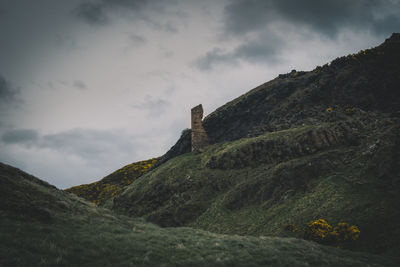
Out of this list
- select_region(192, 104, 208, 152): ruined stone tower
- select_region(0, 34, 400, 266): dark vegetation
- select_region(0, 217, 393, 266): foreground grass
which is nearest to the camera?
select_region(0, 217, 393, 266): foreground grass

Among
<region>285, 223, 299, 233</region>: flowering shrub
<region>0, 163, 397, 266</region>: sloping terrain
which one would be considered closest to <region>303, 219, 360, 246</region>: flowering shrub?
<region>285, 223, 299, 233</region>: flowering shrub

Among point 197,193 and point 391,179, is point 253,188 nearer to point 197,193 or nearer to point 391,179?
point 197,193

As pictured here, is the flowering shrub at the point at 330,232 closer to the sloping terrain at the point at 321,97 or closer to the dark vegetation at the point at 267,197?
the dark vegetation at the point at 267,197

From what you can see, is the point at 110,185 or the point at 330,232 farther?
the point at 110,185

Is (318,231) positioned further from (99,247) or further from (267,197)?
(99,247)

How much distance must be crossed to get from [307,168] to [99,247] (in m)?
25.6

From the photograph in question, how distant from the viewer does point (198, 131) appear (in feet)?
195

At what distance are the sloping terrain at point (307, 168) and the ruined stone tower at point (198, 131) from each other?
7111mm

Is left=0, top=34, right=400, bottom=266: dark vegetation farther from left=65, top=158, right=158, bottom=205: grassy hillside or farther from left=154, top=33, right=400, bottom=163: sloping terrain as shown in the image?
left=65, top=158, right=158, bottom=205: grassy hillside

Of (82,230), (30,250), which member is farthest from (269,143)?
(30,250)

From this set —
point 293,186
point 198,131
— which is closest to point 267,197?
point 293,186

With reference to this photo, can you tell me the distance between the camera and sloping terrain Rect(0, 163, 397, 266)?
7.97m

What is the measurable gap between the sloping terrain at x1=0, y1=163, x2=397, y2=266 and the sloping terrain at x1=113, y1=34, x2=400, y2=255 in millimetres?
7178

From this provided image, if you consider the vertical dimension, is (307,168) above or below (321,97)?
below
